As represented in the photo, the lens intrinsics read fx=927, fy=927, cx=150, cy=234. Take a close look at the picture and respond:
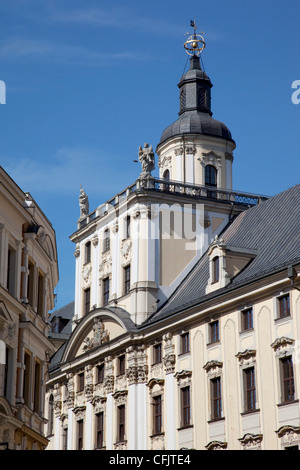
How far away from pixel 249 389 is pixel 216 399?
2.81m

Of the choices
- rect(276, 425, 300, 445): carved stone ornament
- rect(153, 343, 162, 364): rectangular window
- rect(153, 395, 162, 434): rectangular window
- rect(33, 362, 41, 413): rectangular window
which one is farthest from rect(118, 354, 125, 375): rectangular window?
rect(33, 362, 41, 413): rectangular window

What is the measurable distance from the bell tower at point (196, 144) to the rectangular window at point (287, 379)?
23545 mm

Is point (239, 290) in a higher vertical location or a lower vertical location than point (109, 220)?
lower

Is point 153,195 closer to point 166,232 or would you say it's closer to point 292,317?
point 166,232

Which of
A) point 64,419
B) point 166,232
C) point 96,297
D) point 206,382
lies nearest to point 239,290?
point 206,382

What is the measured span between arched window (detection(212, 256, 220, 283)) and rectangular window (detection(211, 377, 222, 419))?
6.18 m

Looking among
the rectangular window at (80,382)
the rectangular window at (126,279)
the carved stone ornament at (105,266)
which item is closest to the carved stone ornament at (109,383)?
the rectangular window at (80,382)

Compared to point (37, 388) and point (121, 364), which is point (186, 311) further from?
point (37, 388)

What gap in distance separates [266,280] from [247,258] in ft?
21.2

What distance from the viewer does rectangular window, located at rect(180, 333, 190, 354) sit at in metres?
53.6

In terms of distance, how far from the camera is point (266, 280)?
157 ft

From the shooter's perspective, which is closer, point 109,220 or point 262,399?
point 262,399

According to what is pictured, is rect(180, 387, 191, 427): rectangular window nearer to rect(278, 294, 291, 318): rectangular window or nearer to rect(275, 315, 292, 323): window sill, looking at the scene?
rect(275, 315, 292, 323): window sill
